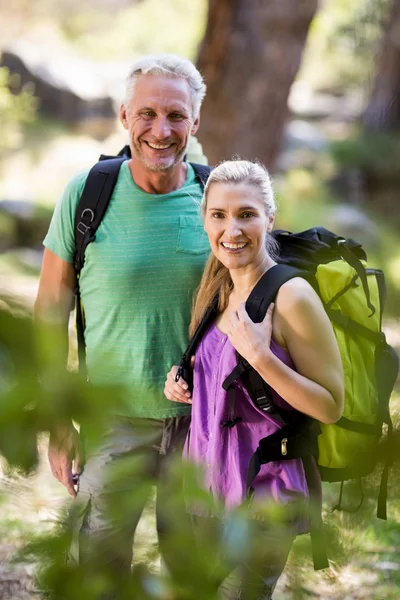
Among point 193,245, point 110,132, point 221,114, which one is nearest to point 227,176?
point 193,245

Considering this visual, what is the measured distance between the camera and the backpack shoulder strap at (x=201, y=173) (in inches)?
98.6

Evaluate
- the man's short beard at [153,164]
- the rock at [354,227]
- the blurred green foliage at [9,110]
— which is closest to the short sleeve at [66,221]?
the man's short beard at [153,164]

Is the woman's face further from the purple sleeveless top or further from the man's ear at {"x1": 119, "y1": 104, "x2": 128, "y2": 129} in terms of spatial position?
the man's ear at {"x1": 119, "y1": 104, "x2": 128, "y2": 129}

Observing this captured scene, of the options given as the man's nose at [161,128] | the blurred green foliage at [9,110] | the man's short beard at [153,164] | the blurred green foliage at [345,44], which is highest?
the blurred green foliage at [345,44]

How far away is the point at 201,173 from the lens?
8.29 ft

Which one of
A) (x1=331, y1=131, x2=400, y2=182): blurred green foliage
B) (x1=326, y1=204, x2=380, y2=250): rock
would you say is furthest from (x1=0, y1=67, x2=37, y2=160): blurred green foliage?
(x1=331, y1=131, x2=400, y2=182): blurred green foliage

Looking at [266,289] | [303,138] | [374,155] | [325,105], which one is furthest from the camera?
[325,105]

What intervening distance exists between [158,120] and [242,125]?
187 inches

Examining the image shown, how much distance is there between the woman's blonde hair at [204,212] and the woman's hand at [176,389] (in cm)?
13

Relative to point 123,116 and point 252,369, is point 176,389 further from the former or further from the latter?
point 123,116

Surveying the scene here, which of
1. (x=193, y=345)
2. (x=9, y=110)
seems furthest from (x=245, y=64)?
(x=193, y=345)

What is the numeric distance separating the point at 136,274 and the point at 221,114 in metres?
4.81

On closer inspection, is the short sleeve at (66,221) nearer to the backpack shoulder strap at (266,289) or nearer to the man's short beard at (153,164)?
the man's short beard at (153,164)

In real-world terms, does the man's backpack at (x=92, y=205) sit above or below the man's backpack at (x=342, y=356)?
above
